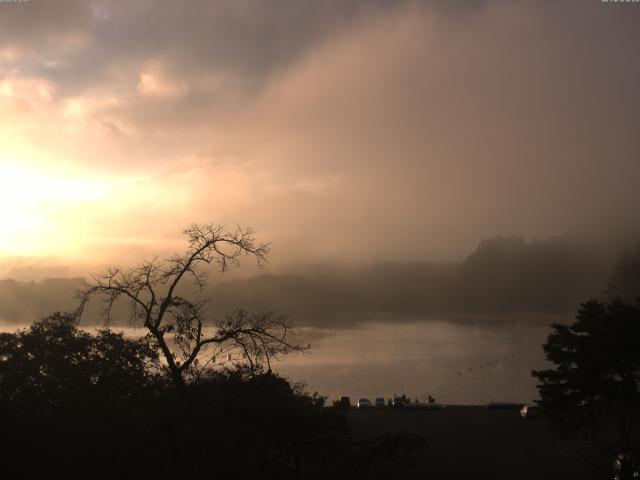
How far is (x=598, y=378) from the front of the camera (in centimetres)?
3195

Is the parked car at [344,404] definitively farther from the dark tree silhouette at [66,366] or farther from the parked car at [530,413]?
the dark tree silhouette at [66,366]

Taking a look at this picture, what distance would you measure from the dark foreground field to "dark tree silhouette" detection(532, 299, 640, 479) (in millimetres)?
2352

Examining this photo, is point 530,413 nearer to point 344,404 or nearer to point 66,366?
point 344,404

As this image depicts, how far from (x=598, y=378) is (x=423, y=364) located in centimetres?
9135

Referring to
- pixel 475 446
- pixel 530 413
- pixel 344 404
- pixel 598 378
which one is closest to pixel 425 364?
pixel 344 404

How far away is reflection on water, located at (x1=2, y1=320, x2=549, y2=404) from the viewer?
90.9 m

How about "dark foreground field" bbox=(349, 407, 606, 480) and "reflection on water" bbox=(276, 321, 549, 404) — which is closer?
"dark foreground field" bbox=(349, 407, 606, 480)

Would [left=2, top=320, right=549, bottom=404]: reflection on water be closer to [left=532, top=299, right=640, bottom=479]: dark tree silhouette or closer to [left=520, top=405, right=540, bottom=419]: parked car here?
[left=520, top=405, right=540, bottom=419]: parked car

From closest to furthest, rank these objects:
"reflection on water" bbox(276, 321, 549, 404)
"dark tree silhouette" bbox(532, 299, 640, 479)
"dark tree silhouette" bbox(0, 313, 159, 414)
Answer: "dark tree silhouette" bbox(0, 313, 159, 414)
"dark tree silhouette" bbox(532, 299, 640, 479)
"reflection on water" bbox(276, 321, 549, 404)

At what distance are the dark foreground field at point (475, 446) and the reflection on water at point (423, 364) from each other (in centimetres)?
2551

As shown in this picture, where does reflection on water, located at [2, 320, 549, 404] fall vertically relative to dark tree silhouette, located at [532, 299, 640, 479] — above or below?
below

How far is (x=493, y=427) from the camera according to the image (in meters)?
45.6

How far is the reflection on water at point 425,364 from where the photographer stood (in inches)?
3595

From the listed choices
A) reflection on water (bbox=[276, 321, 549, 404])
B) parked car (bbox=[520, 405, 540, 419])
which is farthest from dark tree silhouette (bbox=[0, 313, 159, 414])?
reflection on water (bbox=[276, 321, 549, 404])
